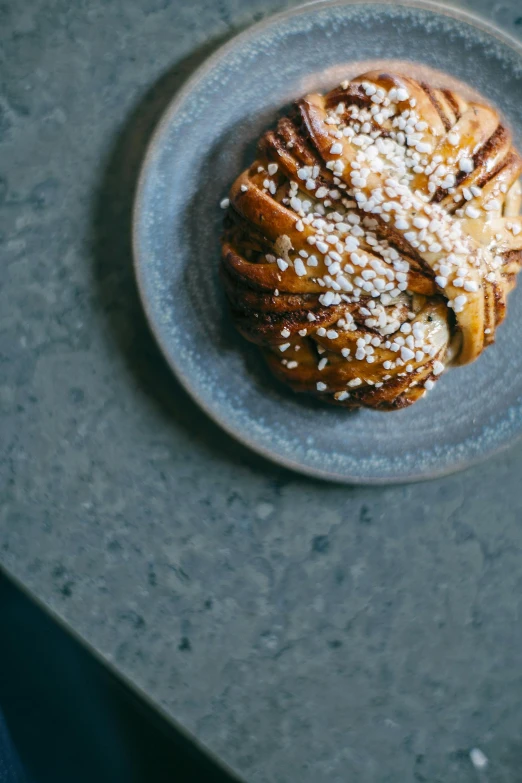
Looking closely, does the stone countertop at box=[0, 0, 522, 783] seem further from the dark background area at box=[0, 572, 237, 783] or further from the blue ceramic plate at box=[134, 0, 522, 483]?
the dark background area at box=[0, 572, 237, 783]

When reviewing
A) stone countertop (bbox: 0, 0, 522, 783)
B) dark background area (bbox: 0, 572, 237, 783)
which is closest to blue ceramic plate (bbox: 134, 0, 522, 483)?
stone countertop (bbox: 0, 0, 522, 783)

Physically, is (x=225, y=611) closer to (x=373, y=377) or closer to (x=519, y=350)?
(x=373, y=377)

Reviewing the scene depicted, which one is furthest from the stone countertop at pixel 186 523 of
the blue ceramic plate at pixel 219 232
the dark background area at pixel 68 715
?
the dark background area at pixel 68 715

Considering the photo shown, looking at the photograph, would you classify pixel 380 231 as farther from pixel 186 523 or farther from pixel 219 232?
pixel 186 523

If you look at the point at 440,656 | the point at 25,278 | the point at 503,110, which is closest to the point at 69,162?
the point at 25,278

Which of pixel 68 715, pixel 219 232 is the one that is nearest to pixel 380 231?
pixel 219 232

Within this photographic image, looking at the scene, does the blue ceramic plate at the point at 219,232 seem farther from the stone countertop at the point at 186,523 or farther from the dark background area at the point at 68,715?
the dark background area at the point at 68,715
